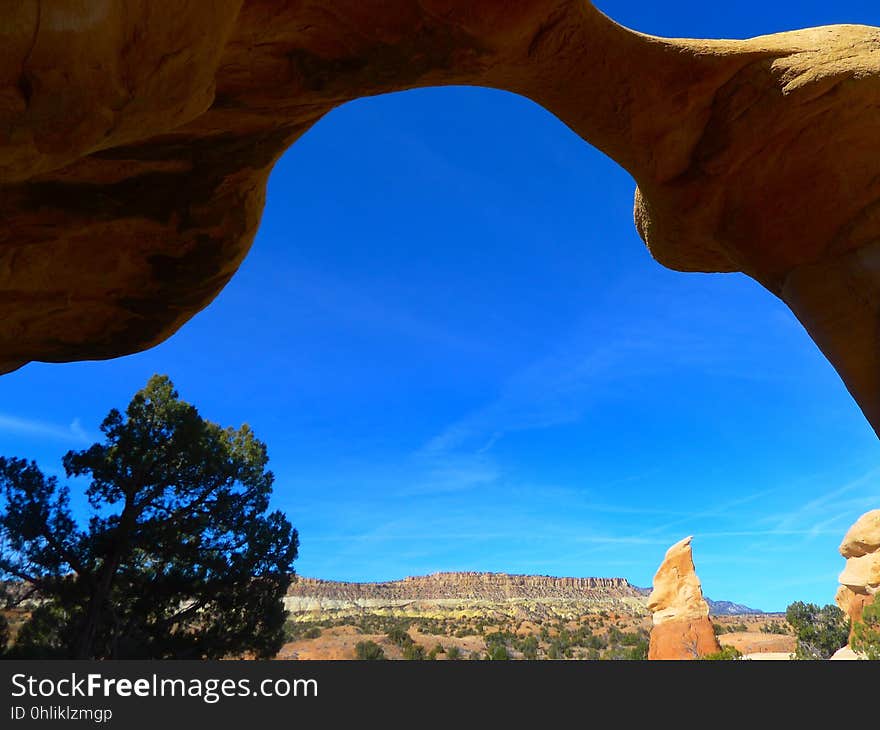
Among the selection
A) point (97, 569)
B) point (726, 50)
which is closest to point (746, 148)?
point (726, 50)

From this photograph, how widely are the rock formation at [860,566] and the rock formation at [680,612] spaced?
17.5ft

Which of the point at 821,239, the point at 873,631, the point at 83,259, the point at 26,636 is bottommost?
the point at 873,631

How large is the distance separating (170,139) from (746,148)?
4.08m

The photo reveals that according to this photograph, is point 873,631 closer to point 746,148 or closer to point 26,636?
point 746,148

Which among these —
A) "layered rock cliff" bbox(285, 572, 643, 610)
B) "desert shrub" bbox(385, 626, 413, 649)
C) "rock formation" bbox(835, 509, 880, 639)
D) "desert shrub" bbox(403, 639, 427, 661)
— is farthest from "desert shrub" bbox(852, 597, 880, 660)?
"layered rock cliff" bbox(285, 572, 643, 610)

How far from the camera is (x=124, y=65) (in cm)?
209

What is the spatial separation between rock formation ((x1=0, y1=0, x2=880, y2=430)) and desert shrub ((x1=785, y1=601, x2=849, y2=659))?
2437 centimetres

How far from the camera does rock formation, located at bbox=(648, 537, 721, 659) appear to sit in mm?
25641

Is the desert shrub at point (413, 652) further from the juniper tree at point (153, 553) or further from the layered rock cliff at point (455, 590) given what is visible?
Result: the layered rock cliff at point (455, 590)

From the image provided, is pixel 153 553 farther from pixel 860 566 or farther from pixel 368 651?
pixel 860 566

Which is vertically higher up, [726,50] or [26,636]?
[726,50]

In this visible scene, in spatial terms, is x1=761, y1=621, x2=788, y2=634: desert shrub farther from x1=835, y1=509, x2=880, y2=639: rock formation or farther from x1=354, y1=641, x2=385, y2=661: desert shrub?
x1=354, y1=641, x2=385, y2=661: desert shrub

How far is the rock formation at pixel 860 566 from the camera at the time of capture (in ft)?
76.5

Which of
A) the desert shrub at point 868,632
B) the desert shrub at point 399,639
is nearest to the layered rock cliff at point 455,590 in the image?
the desert shrub at point 399,639
